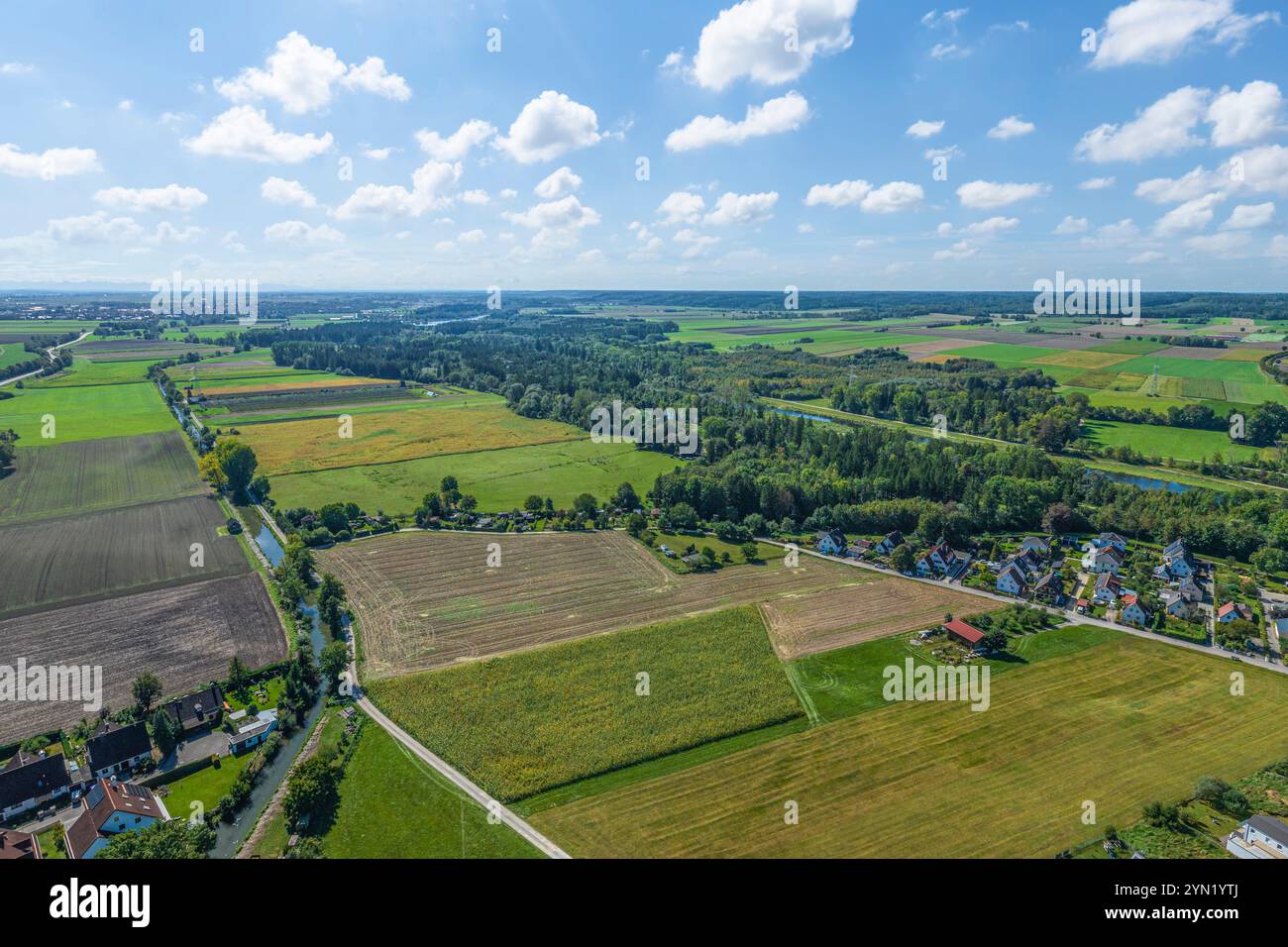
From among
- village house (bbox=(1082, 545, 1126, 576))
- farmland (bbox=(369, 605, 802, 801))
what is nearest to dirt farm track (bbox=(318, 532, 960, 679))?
farmland (bbox=(369, 605, 802, 801))

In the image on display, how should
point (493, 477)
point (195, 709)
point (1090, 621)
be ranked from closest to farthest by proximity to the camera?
1. point (195, 709)
2. point (1090, 621)
3. point (493, 477)

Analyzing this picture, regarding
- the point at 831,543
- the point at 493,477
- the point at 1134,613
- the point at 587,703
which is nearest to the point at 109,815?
the point at 587,703

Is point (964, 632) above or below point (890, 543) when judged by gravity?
below

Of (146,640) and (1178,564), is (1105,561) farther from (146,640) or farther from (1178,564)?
(146,640)
